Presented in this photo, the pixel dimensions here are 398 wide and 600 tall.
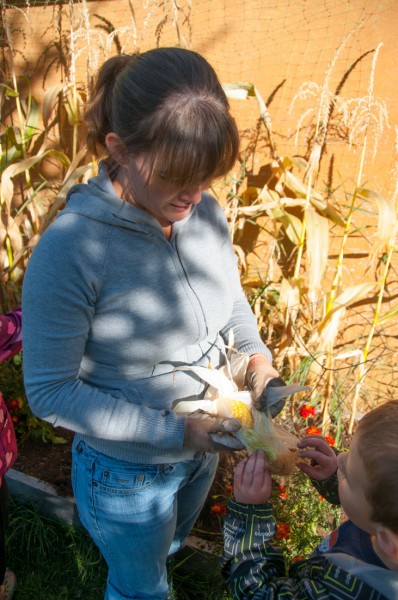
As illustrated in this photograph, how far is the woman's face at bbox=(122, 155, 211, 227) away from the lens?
1134 mm

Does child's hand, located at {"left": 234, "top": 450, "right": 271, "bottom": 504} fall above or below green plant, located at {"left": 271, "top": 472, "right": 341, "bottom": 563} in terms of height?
above

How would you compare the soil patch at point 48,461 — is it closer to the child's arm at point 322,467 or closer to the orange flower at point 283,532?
the orange flower at point 283,532

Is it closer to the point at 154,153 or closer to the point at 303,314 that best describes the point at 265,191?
the point at 303,314

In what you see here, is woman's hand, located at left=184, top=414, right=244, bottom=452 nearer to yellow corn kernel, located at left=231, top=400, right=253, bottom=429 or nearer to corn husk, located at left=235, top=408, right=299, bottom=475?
corn husk, located at left=235, top=408, right=299, bottom=475

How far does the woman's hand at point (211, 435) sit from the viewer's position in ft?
4.07

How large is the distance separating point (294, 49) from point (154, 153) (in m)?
1.97

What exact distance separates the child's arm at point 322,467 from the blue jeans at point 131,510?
30 cm

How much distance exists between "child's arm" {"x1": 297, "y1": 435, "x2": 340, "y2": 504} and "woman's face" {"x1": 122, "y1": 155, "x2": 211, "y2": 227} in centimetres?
67

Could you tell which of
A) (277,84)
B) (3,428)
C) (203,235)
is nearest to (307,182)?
(277,84)

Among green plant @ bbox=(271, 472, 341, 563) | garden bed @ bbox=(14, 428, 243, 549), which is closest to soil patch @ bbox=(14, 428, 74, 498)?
garden bed @ bbox=(14, 428, 243, 549)

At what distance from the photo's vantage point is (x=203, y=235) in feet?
4.66

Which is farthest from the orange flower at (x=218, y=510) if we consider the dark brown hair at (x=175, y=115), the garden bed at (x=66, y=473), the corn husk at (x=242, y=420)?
the dark brown hair at (x=175, y=115)

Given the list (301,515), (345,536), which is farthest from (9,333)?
(301,515)

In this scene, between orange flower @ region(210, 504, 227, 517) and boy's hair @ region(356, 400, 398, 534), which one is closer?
boy's hair @ region(356, 400, 398, 534)
